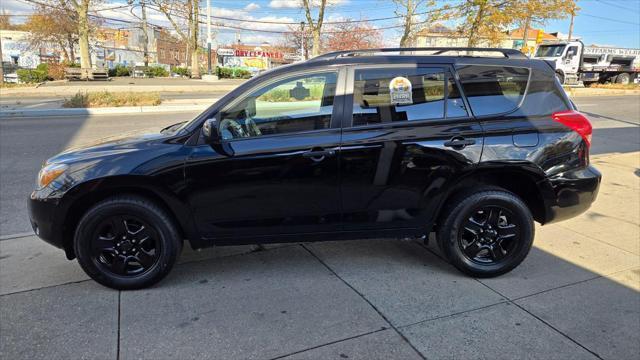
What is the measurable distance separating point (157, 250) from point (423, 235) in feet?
6.82

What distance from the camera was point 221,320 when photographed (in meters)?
2.98

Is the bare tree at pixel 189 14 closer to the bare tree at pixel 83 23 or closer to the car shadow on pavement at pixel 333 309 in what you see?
the bare tree at pixel 83 23

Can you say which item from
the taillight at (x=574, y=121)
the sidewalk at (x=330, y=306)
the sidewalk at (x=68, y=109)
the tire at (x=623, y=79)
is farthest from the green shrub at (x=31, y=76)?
the tire at (x=623, y=79)

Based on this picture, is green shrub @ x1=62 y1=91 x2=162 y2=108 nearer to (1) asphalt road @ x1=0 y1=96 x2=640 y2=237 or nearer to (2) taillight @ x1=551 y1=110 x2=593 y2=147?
(1) asphalt road @ x1=0 y1=96 x2=640 y2=237

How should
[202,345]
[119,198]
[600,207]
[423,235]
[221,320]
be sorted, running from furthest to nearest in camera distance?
[600,207], [423,235], [119,198], [221,320], [202,345]

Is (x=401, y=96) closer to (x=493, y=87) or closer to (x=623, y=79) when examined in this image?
(x=493, y=87)

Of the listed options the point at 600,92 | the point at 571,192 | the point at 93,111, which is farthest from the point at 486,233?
the point at 600,92

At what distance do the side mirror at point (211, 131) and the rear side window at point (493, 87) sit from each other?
1945 millimetres

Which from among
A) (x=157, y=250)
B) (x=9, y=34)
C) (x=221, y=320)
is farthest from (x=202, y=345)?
(x=9, y=34)

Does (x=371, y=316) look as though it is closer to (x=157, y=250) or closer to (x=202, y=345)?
(x=202, y=345)

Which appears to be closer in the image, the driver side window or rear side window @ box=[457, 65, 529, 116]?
the driver side window

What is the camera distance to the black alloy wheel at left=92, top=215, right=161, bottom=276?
10.7 ft

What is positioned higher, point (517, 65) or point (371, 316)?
point (517, 65)

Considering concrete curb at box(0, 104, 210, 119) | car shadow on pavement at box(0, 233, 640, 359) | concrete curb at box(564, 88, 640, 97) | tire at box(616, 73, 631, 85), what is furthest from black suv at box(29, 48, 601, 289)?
tire at box(616, 73, 631, 85)
